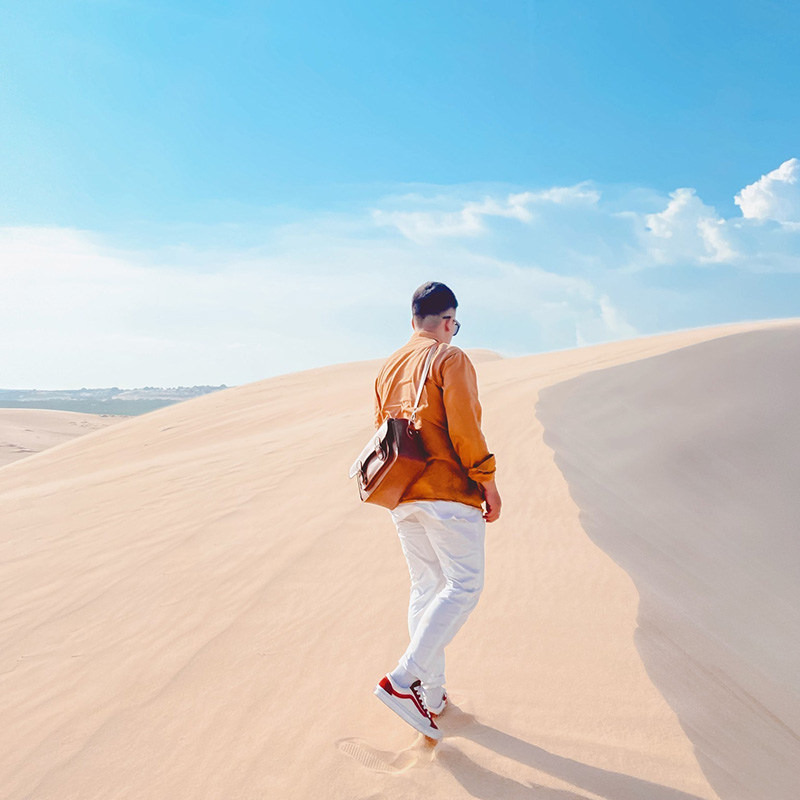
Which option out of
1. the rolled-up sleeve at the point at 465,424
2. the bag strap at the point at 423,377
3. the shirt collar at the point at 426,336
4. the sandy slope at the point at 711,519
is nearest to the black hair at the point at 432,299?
the shirt collar at the point at 426,336

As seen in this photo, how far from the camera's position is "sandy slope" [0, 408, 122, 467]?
2633cm

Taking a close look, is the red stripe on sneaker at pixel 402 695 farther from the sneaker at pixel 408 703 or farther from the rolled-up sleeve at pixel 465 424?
the rolled-up sleeve at pixel 465 424

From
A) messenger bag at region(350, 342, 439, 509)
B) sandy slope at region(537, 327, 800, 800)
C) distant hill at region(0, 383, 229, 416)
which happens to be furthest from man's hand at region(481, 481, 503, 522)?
distant hill at region(0, 383, 229, 416)

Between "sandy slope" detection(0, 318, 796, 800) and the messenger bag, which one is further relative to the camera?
"sandy slope" detection(0, 318, 796, 800)

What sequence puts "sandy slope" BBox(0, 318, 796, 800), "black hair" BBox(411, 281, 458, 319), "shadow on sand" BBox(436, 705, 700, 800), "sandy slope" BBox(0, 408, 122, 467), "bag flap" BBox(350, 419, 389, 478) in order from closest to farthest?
"shadow on sand" BBox(436, 705, 700, 800) < "bag flap" BBox(350, 419, 389, 478) < "sandy slope" BBox(0, 318, 796, 800) < "black hair" BBox(411, 281, 458, 319) < "sandy slope" BBox(0, 408, 122, 467)

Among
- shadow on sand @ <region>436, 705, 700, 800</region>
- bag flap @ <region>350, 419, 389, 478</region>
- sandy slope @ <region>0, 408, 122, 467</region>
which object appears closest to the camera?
shadow on sand @ <region>436, 705, 700, 800</region>

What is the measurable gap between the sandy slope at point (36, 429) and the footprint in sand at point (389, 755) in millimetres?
23909

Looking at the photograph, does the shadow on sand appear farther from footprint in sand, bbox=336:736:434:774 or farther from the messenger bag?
the messenger bag

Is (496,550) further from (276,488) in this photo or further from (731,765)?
(276,488)

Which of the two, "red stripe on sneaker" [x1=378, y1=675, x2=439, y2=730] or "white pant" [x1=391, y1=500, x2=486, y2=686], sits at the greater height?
"white pant" [x1=391, y1=500, x2=486, y2=686]

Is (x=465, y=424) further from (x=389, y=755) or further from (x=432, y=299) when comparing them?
(x=389, y=755)

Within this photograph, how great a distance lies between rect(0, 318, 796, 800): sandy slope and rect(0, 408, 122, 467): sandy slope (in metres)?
20.8

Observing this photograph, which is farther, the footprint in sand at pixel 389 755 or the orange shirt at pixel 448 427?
the footprint in sand at pixel 389 755

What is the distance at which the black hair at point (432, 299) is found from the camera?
2826 millimetres
